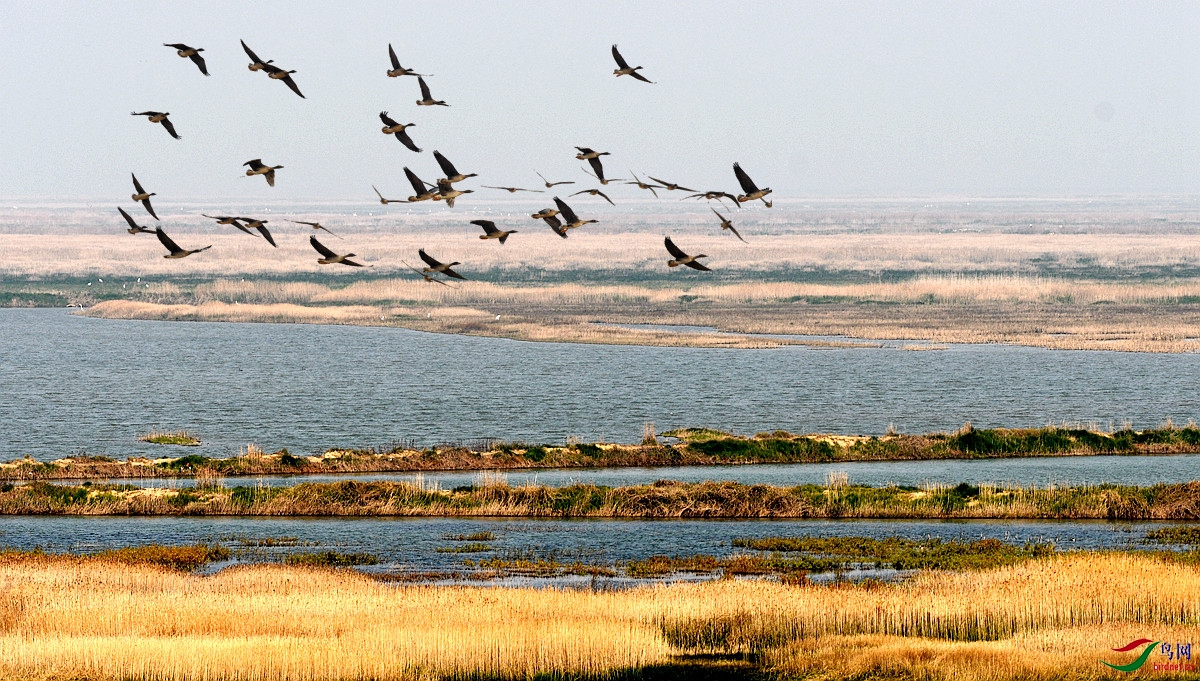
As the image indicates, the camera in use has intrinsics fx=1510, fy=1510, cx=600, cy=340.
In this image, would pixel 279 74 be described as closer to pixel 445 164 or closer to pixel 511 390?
pixel 445 164

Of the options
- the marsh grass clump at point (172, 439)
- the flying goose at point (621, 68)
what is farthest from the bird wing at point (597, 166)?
the marsh grass clump at point (172, 439)

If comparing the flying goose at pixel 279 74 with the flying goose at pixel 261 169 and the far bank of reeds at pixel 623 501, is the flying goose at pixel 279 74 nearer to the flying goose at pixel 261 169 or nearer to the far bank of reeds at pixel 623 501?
the flying goose at pixel 261 169

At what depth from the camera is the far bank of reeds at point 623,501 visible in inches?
2152

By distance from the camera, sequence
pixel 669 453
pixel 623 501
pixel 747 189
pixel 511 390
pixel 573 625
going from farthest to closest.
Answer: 1. pixel 511 390
2. pixel 669 453
3. pixel 623 501
4. pixel 573 625
5. pixel 747 189

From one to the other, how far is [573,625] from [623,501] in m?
22.1

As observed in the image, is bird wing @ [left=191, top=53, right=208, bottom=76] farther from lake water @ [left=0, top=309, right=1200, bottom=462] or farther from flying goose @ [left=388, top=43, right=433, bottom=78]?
lake water @ [left=0, top=309, right=1200, bottom=462]

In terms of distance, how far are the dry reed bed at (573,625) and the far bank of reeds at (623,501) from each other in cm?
1297

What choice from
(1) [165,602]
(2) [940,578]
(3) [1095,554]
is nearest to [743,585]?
(2) [940,578]

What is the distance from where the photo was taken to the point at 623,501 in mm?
55688

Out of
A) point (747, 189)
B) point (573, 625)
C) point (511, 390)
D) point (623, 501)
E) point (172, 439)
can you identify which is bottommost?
point (623, 501)

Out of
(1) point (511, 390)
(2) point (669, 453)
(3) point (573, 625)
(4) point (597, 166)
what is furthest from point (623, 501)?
(1) point (511, 390)

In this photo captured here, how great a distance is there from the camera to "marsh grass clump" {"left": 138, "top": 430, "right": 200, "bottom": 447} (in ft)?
242

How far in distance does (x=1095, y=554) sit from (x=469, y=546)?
63.7 ft

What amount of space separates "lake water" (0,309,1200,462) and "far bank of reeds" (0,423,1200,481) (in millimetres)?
3470
